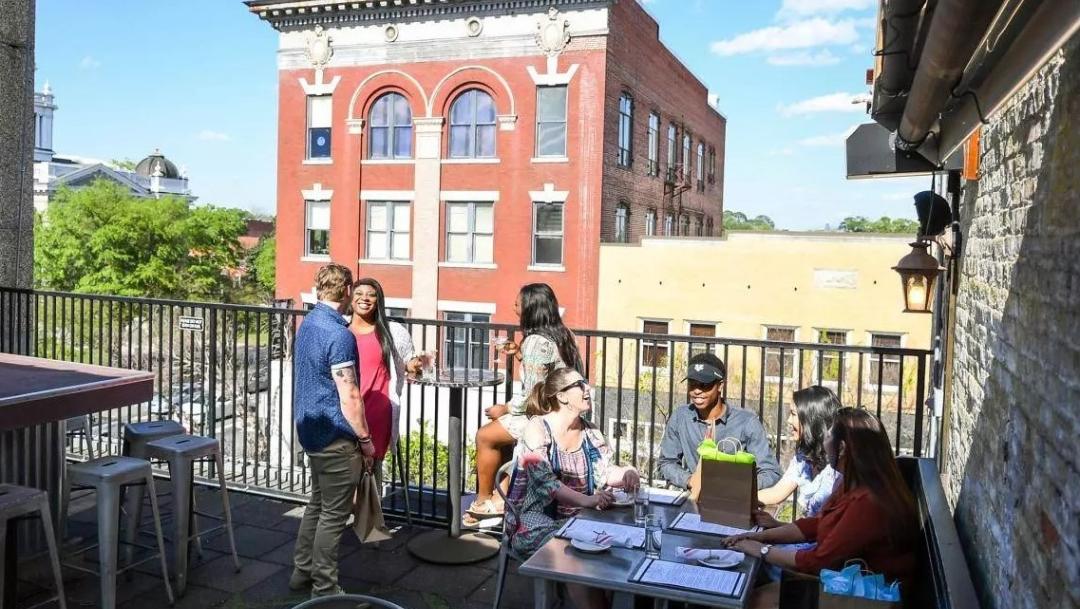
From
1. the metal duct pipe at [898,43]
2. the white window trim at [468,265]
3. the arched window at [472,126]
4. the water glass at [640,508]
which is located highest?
the arched window at [472,126]

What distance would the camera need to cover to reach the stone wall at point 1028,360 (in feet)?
7.54

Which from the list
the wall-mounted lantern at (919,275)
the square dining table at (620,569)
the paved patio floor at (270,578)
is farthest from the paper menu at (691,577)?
the wall-mounted lantern at (919,275)

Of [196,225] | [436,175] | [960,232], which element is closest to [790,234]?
[436,175]

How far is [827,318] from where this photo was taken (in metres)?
25.5

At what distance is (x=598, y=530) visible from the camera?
13.3 ft

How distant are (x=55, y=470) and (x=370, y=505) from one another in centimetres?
188

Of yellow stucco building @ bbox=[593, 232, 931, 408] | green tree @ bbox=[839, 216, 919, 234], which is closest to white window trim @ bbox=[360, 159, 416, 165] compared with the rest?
yellow stucco building @ bbox=[593, 232, 931, 408]

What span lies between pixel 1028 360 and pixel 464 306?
25753 millimetres

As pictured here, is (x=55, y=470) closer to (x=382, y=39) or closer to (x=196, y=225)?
(x=382, y=39)

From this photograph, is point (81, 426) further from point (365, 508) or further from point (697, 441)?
point (697, 441)

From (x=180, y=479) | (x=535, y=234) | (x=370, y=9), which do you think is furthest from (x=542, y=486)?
(x=370, y=9)

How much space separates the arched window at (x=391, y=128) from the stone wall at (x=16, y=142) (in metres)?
20.9

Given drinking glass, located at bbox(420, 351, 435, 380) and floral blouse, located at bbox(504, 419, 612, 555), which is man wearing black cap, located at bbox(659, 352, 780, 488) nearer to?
floral blouse, located at bbox(504, 419, 612, 555)

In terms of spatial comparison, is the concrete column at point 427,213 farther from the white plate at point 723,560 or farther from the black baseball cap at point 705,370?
the white plate at point 723,560
